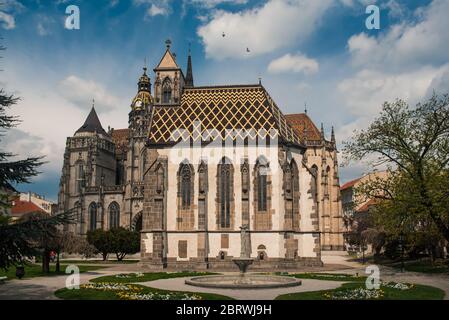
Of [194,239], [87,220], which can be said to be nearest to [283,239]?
[194,239]

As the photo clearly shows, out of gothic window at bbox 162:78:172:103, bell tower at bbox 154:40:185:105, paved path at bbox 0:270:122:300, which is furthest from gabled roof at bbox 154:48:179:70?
paved path at bbox 0:270:122:300

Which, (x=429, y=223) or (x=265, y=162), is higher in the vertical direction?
(x=265, y=162)

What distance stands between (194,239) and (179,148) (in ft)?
25.3

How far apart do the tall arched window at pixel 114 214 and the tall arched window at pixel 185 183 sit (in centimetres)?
3109

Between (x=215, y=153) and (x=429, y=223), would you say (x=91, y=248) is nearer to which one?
(x=215, y=153)

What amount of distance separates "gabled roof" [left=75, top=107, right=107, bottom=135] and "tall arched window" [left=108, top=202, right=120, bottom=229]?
15.0 metres

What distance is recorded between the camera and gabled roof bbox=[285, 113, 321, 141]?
226ft

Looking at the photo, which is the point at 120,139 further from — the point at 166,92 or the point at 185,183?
the point at 185,183

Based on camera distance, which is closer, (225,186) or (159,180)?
(159,180)

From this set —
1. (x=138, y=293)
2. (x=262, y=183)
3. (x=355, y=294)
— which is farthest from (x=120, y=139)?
(x=355, y=294)

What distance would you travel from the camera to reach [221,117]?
132ft

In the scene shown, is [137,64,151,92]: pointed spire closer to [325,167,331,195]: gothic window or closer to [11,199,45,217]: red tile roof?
[11,199,45,217]: red tile roof

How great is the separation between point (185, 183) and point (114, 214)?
1264 inches
